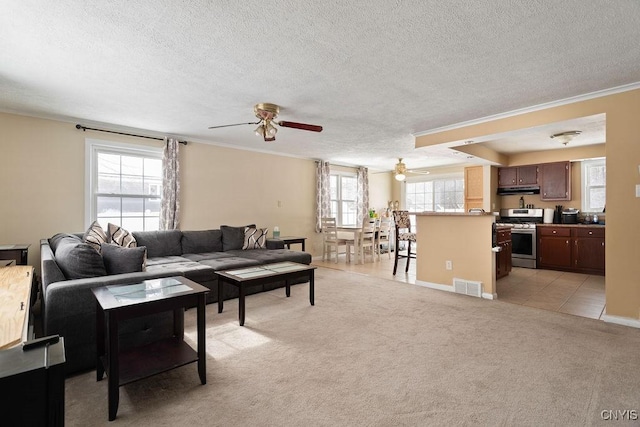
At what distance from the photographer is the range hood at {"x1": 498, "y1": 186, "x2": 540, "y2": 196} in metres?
6.66

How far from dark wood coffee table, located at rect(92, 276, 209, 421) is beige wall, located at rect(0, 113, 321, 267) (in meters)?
2.86

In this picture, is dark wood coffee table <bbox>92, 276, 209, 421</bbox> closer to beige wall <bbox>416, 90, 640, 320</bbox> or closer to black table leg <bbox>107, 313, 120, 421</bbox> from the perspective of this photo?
black table leg <bbox>107, 313, 120, 421</bbox>

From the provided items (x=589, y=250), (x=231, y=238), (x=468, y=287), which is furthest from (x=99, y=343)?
(x=589, y=250)

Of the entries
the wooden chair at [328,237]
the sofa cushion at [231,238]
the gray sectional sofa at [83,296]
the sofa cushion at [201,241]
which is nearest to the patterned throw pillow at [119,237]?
the gray sectional sofa at [83,296]

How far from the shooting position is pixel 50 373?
849 mm

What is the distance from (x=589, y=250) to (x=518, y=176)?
6.41 ft

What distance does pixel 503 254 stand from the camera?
5.25m

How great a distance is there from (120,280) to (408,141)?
190 inches

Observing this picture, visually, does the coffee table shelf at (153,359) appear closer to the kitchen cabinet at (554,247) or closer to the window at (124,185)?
the window at (124,185)

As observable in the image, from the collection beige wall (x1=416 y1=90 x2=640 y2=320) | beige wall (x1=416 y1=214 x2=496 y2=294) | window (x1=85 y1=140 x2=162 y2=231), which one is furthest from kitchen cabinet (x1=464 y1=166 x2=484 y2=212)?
window (x1=85 y1=140 x2=162 y2=231)

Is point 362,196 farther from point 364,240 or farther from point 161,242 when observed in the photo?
point 161,242

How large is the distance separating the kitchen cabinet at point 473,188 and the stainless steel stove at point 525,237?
805mm

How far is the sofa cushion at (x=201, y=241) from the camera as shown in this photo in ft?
16.7


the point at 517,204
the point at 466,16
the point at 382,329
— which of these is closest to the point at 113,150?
the point at 382,329
